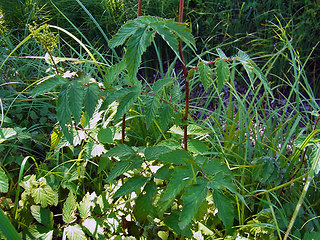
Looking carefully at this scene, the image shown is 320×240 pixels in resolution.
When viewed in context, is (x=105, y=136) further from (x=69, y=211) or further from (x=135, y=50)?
(x=135, y=50)

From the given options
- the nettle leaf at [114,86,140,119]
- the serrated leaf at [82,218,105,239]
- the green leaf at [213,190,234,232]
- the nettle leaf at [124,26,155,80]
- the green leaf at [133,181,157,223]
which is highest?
the nettle leaf at [124,26,155,80]

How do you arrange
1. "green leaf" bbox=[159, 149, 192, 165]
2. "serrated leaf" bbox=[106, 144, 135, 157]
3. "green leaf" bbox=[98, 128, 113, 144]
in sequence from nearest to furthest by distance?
"green leaf" bbox=[159, 149, 192, 165]
"serrated leaf" bbox=[106, 144, 135, 157]
"green leaf" bbox=[98, 128, 113, 144]

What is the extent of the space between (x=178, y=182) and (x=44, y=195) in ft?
2.31

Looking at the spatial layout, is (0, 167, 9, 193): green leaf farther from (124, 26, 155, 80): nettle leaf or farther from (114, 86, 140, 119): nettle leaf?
(124, 26, 155, 80): nettle leaf

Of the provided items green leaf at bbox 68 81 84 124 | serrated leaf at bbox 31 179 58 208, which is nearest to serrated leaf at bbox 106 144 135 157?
green leaf at bbox 68 81 84 124

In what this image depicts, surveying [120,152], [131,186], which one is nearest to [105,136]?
[120,152]

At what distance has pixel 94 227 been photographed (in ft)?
4.15

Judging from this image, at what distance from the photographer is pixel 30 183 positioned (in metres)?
1.41

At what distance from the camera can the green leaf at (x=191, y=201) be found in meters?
0.85

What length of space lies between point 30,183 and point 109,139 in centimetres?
43

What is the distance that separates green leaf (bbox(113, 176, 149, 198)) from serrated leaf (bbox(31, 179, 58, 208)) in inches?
16.3

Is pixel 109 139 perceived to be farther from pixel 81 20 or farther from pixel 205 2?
pixel 81 20

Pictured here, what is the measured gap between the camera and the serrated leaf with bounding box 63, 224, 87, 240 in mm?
1231

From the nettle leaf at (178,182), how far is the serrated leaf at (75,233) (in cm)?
47
